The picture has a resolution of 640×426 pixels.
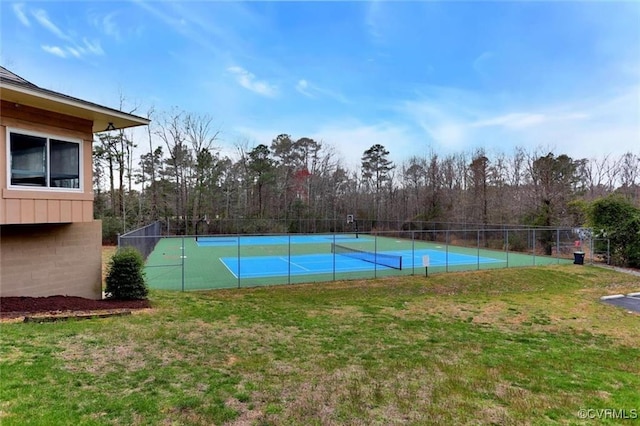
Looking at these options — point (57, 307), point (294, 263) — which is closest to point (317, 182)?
point (294, 263)

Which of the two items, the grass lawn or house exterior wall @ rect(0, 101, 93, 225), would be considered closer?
the grass lawn

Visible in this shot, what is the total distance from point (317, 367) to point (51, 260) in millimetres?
6553

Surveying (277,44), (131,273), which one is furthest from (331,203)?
(131,273)

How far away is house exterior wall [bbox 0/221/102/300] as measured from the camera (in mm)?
6969

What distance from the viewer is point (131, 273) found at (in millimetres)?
8672

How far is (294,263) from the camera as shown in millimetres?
19125

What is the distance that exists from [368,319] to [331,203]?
1361 inches

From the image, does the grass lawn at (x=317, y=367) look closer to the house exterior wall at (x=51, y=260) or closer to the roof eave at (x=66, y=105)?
the house exterior wall at (x=51, y=260)

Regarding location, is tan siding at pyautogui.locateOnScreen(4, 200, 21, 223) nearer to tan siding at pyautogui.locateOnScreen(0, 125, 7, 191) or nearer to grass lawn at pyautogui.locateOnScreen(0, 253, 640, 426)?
tan siding at pyautogui.locateOnScreen(0, 125, 7, 191)

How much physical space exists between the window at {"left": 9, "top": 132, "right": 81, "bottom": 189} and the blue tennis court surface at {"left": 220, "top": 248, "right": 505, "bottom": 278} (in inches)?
334

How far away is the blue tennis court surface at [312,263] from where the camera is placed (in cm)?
1652

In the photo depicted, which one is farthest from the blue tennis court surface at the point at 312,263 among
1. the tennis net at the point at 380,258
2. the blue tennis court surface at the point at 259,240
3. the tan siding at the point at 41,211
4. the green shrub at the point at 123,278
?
the tan siding at the point at 41,211

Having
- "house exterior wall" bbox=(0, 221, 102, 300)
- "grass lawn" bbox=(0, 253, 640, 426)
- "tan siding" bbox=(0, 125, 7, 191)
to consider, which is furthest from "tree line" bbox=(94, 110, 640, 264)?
"tan siding" bbox=(0, 125, 7, 191)
